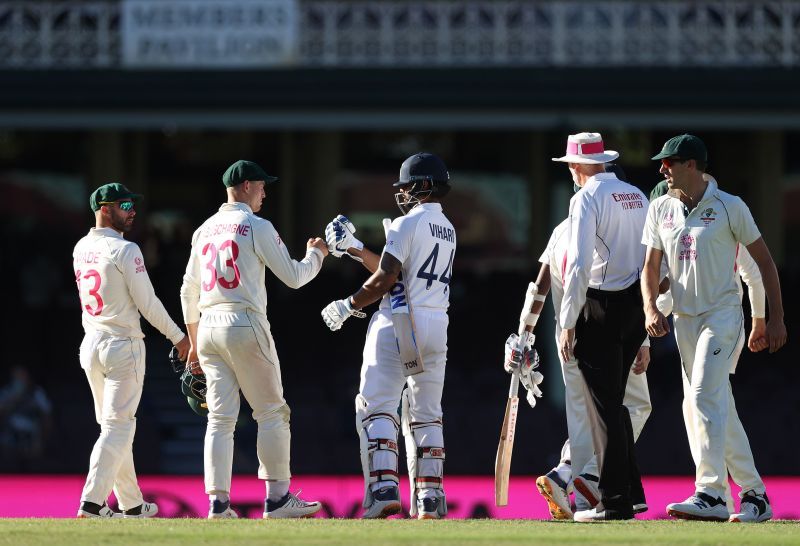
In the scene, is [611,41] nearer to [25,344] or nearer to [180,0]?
[180,0]

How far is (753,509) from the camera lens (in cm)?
771

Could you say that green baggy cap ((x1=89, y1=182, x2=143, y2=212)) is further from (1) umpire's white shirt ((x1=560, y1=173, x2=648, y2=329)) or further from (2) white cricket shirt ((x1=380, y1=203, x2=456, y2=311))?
(1) umpire's white shirt ((x1=560, y1=173, x2=648, y2=329))

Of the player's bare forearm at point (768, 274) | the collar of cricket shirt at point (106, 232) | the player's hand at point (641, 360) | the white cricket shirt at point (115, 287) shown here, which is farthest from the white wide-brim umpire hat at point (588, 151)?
the collar of cricket shirt at point (106, 232)

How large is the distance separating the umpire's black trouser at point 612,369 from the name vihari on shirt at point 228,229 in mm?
1727

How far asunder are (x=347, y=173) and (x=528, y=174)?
2629 millimetres

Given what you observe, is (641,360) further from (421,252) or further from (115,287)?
(115,287)

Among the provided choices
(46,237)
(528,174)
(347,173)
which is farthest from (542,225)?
(46,237)

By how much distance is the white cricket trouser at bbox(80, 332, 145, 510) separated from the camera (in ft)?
27.6

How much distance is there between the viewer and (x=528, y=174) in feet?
75.6

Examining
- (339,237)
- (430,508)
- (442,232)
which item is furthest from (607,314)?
(339,237)

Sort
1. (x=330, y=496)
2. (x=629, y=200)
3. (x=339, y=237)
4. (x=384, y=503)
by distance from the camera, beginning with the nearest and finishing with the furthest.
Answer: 1. (x=629, y=200)
2. (x=384, y=503)
3. (x=339, y=237)
4. (x=330, y=496)

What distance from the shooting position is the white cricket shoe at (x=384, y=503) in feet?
25.9

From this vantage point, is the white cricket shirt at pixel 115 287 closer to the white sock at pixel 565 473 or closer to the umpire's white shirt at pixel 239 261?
the umpire's white shirt at pixel 239 261

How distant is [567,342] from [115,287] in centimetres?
249
